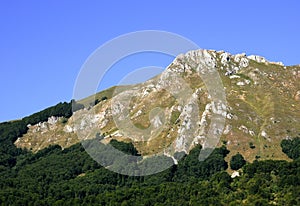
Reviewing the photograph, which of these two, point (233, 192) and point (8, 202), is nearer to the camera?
point (233, 192)

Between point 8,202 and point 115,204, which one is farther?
point 8,202

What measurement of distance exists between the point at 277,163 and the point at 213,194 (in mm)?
31132

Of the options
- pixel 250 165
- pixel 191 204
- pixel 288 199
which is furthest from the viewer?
pixel 250 165

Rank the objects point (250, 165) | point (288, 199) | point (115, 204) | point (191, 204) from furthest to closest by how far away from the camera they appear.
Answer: point (250, 165)
point (115, 204)
point (191, 204)
point (288, 199)

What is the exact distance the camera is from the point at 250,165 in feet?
649

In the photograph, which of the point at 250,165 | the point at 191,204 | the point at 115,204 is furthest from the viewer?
the point at 250,165

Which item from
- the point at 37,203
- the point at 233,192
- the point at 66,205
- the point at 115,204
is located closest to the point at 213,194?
the point at 233,192

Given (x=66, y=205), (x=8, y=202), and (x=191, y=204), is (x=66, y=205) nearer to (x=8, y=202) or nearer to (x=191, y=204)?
(x=8, y=202)

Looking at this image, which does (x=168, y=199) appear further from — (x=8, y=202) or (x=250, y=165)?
(x=8, y=202)

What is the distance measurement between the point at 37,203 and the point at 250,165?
79.2 metres

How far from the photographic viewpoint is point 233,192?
587ft

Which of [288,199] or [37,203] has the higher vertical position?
[37,203]

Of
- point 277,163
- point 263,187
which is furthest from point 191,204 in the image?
point 277,163

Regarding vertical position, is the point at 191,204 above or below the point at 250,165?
below
